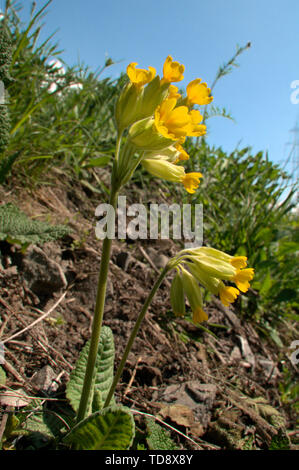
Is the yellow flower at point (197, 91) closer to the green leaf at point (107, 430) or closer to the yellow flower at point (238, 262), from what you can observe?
the yellow flower at point (238, 262)

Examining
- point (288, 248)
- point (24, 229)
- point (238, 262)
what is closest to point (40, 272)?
point (24, 229)

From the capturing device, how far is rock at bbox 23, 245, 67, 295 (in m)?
2.08

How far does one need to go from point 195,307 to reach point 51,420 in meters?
0.80

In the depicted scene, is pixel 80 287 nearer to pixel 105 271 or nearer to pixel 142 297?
pixel 142 297

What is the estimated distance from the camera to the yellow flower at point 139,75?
4.21 feet

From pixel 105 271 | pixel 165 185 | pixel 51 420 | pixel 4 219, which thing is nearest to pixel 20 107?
pixel 4 219

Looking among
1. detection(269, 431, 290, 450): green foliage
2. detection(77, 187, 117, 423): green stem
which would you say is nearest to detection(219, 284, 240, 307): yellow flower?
detection(77, 187, 117, 423): green stem

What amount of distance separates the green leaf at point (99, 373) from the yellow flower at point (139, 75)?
1.16 metres

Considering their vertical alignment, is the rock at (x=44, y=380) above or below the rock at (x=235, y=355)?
above

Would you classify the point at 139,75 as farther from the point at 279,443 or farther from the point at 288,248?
the point at 288,248

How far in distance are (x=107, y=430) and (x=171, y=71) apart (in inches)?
53.4

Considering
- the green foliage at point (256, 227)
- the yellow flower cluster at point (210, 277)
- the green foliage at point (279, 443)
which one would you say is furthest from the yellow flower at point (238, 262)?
the green foliage at point (256, 227)

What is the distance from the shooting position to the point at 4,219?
181 cm

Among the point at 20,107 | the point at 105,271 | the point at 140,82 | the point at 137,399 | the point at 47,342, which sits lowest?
the point at 137,399
